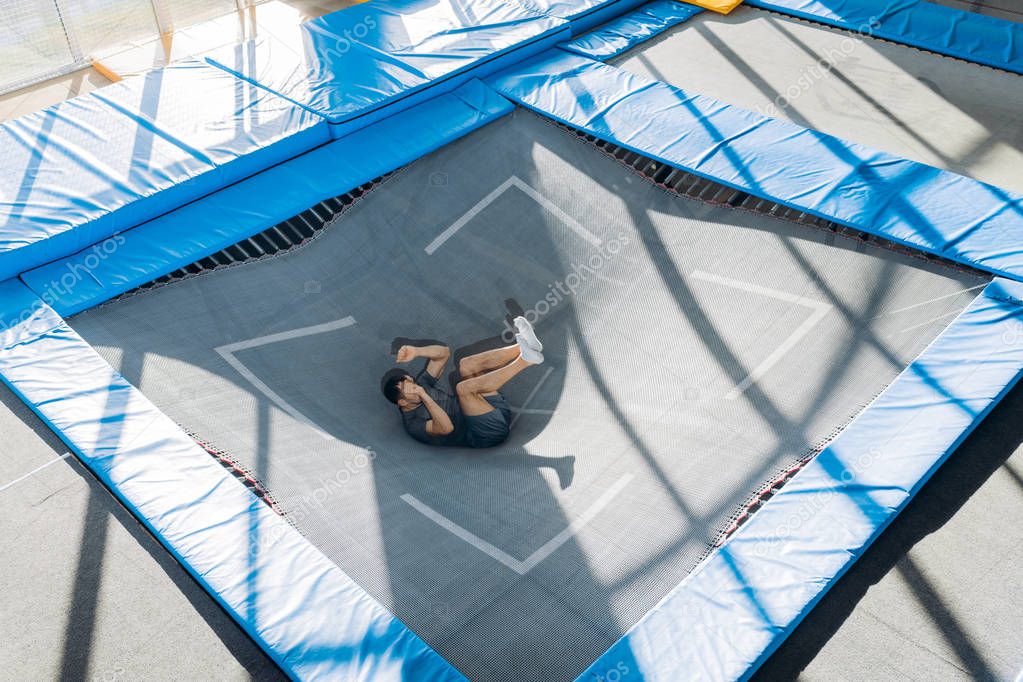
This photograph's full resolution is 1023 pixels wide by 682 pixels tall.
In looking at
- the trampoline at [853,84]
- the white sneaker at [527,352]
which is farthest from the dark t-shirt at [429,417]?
the trampoline at [853,84]

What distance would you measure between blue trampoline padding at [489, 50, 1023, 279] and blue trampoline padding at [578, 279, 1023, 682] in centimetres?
44

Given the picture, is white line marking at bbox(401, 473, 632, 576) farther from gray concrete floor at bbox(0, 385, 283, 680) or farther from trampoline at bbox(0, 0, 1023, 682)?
gray concrete floor at bbox(0, 385, 283, 680)

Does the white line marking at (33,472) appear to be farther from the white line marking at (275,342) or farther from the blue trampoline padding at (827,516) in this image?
the blue trampoline padding at (827,516)

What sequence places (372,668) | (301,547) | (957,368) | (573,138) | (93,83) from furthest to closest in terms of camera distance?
1. (93,83)
2. (573,138)
3. (957,368)
4. (301,547)
5. (372,668)

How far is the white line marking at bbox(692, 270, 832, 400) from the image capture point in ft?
12.4

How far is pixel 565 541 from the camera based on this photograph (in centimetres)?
319

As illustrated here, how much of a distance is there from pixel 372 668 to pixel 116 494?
1162mm

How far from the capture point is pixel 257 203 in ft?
14.2

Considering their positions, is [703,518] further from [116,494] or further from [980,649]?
[116,494]

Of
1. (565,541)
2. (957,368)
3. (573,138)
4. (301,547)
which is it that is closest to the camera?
(301,547)

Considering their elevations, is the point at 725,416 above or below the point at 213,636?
above

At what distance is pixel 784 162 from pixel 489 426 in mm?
2083

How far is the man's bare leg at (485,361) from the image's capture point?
3727mm

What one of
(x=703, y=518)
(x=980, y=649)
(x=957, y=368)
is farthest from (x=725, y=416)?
(x=980, y=649)
